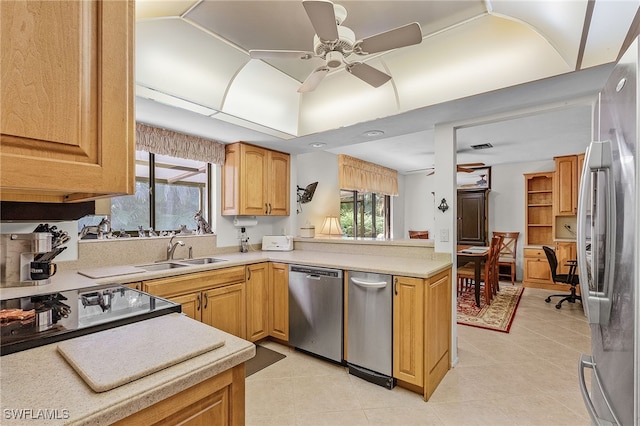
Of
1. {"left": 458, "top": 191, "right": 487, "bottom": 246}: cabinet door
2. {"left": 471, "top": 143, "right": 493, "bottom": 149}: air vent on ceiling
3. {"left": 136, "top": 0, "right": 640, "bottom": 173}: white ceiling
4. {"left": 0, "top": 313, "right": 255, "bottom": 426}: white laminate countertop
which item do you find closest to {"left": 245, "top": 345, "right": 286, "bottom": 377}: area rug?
{"left": 0, "top": 313, "right": 255, "bottom": 426}: white laminate countertop

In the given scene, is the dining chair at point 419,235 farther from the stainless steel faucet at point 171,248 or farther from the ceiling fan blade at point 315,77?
the ceiling fan blade at point 315,77

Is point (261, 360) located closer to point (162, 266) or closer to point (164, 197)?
point (162, 266)

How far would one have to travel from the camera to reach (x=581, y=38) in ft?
5.23

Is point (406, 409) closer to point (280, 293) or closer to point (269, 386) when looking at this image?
point (269, 386)

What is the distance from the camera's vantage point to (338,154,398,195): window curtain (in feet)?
16.8

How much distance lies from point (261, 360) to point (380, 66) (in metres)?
2.70

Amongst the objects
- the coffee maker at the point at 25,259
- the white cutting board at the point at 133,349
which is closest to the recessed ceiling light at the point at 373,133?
the white cutting board at the point at 133,349

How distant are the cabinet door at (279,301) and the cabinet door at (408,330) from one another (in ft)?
3.64

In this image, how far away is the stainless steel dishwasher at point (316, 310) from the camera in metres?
2.55

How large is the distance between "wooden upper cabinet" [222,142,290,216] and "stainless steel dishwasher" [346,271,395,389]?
1.49 meters

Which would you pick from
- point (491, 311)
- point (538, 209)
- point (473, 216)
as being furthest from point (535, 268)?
point (491, 311)

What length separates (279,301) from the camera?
9.70ft

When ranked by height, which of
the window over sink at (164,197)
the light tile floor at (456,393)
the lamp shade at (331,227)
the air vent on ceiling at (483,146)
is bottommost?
the light tile floor at (456,393)

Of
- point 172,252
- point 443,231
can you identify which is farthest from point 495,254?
point 172,252
